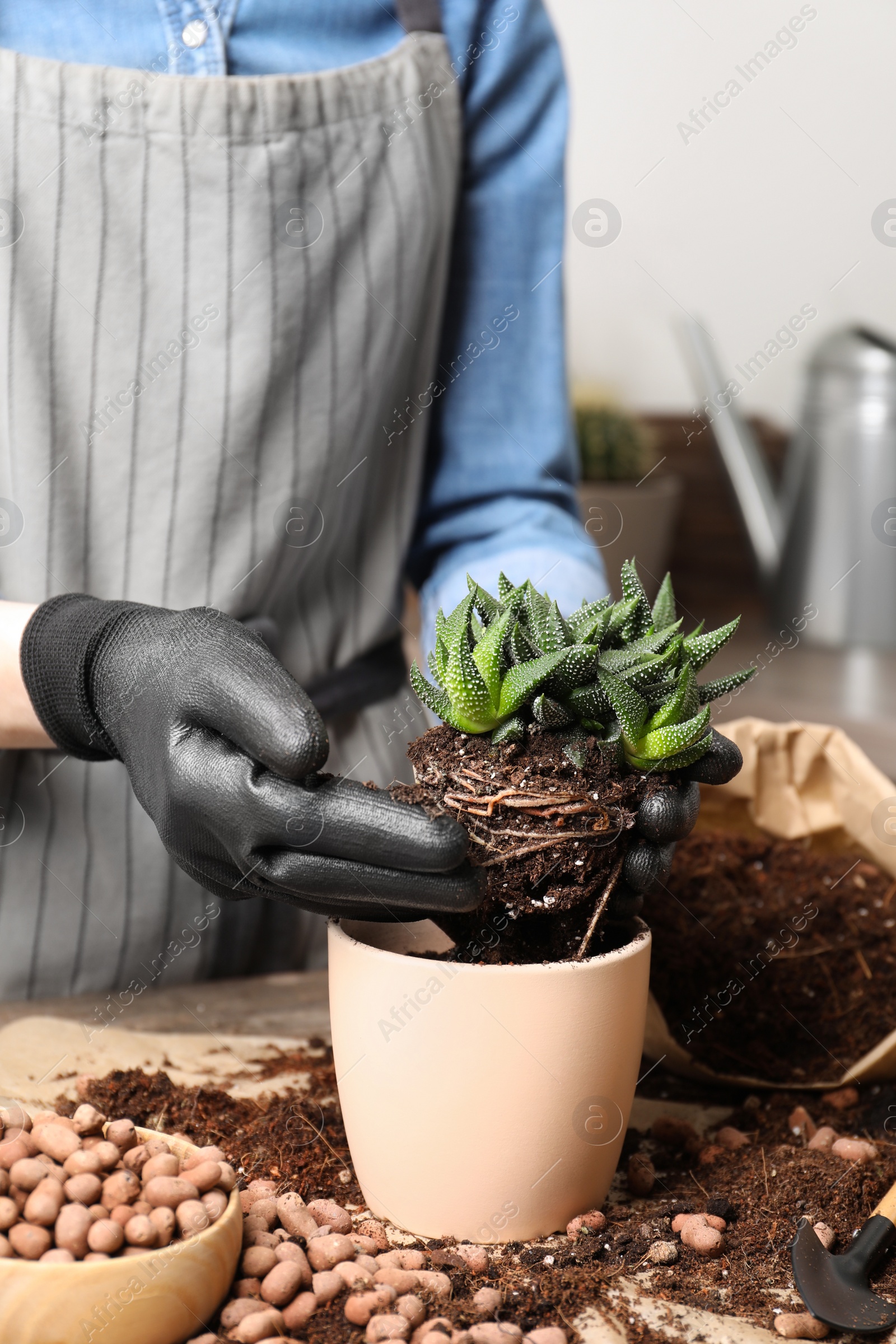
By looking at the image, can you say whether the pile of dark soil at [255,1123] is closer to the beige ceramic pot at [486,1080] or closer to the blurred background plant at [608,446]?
the beige ceramic pot at [486,1080]

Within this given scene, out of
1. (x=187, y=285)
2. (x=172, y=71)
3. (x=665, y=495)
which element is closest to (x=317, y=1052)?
(x=187, y=285)

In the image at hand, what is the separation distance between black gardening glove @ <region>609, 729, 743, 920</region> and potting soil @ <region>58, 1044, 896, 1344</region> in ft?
0.55

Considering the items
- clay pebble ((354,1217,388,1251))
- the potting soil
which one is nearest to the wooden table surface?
the potting soil

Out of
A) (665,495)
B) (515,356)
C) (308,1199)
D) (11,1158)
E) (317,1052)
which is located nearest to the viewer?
(11,1158)

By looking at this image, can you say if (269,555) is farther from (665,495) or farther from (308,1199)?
(665,495)

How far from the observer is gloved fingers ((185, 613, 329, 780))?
Result: 521 mm

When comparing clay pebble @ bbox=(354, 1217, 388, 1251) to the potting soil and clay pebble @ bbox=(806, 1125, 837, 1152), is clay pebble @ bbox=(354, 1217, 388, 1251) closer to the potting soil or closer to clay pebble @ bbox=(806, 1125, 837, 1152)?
the potting soil

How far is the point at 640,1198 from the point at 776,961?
249 mm

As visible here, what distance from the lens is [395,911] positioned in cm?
59

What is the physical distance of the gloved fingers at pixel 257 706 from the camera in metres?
0.52

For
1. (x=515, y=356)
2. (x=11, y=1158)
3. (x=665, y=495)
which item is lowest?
(x=665, y=495)

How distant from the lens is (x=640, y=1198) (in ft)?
2.12

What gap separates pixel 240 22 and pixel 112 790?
0.64 meters

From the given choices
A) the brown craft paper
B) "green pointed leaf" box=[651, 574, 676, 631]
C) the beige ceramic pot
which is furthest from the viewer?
the brown craft paper
